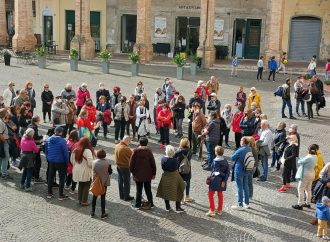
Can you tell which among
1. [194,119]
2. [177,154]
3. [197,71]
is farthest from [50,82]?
[177,154]

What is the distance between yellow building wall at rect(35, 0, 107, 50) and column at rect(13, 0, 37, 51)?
3500mm

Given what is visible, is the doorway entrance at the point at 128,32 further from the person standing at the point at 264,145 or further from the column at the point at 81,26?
the person standing at the point at 264,145

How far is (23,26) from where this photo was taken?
38219 mm

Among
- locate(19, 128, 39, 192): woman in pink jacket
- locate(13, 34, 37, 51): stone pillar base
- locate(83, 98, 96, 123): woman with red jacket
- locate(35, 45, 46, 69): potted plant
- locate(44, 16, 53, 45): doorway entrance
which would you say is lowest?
locate(19, 128, 39, 192): woman in pink jacket

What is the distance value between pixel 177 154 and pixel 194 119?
12.5ft

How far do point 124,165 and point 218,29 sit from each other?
1123 inches

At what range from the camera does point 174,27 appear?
40.1 m

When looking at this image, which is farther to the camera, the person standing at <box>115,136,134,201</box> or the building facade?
the building facade

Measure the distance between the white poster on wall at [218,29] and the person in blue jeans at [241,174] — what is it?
91.8ft

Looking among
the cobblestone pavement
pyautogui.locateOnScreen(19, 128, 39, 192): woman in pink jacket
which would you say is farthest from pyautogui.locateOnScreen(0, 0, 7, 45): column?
pyautogui.locateOnScreen(19, 128, 39, 192): woman in pink jacket

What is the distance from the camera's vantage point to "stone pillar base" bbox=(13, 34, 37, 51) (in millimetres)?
38312

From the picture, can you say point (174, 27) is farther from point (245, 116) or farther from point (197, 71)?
point (245, 116)

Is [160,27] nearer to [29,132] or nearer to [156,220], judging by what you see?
[29,132]

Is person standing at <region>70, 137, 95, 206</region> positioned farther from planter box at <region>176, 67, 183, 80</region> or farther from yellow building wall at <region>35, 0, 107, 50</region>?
yellow building wall at <region>35, 0, 107, 50</region>
